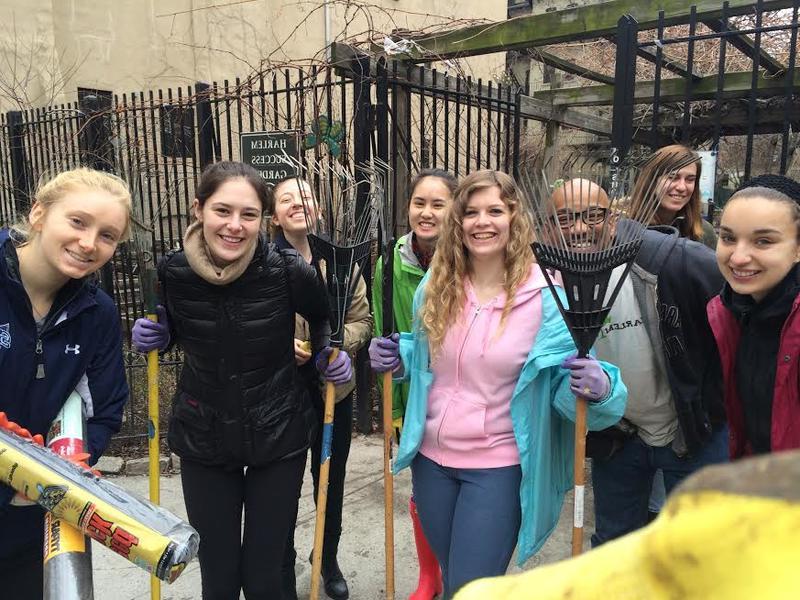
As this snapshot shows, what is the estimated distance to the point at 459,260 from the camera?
7.46 ft

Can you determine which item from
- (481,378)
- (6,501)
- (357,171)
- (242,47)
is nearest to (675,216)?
(481,378)

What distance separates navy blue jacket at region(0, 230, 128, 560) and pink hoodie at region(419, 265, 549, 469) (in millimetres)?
1163

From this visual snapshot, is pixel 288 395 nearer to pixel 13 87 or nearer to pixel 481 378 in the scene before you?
pixel 481 378

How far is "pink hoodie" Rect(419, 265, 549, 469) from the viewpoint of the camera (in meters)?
2.09

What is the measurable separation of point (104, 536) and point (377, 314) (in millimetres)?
1921

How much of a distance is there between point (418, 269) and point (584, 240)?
0.90m

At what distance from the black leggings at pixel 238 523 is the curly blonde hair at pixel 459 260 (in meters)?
0.80

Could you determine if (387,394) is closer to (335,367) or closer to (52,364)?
(335,367)

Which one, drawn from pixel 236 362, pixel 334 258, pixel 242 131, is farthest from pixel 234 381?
pixel 242 131

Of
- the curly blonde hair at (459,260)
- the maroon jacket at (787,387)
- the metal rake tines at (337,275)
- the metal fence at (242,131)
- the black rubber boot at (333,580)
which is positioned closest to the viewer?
the maroon jacket at (787,387)

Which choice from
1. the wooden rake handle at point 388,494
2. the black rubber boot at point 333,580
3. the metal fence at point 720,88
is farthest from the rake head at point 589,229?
the black rubber boot at point 333,580

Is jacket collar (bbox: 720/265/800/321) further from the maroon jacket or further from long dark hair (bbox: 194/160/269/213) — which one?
long dark hair (bbox: 194/160/269/213)

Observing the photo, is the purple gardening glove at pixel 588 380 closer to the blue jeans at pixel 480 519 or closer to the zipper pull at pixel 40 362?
the blue jeans at pixel 480 519

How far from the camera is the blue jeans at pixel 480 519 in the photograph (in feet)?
6.73
